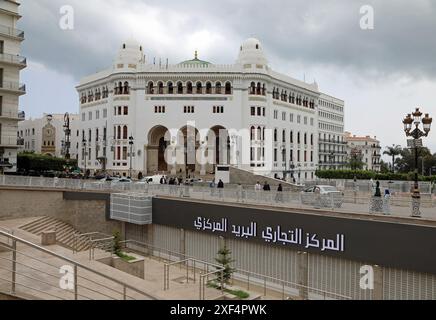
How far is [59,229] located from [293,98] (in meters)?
42.6

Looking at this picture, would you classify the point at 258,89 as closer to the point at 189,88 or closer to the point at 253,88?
the point at 253,88

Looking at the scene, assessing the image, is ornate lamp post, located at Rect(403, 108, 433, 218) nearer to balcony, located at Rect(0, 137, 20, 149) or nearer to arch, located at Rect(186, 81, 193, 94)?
balcony, located at Rect(0, 137, 20, 149)

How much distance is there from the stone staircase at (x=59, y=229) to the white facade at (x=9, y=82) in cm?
909

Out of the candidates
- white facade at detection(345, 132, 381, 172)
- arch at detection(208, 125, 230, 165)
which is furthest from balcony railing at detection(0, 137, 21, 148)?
white facade at detection(345, 132, 381, 172)

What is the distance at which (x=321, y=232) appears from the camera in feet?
50.0

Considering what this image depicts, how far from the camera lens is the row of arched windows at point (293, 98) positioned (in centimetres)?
5464

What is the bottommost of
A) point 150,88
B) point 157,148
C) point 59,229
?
point 59,229

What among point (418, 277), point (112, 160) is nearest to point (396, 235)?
point (418, 277)

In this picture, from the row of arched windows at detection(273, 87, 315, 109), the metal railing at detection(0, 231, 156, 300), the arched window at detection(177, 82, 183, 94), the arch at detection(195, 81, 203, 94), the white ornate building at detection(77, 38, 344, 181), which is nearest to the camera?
the metal railing at detection(0, 231, 156, 300)

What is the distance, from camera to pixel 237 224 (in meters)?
18.5

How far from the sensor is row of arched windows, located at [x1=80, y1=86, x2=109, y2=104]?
55950 millimetres

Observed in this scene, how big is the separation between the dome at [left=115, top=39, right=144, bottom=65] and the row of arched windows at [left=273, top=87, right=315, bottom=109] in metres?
20.0

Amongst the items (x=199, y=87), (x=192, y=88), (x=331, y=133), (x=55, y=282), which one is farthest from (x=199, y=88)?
(x=331, y=133)

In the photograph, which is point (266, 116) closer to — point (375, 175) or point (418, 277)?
point (375, 175)
